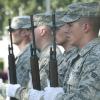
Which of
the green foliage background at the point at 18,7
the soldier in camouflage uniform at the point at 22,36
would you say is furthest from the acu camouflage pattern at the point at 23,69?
the green foliage background at the point at 18,7

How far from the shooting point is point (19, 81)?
26.2 ft

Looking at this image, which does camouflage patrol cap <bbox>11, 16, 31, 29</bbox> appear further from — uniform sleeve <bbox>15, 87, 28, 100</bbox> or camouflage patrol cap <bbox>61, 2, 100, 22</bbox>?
uniform sleeve <bbox>15, 87, 28, 100</bbox>

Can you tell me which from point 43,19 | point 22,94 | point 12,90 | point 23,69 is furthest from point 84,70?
point 23,69

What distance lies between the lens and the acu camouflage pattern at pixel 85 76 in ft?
14.9

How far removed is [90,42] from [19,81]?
3.04 meters

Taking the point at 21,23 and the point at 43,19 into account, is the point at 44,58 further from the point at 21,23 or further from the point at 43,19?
the point at 21,23

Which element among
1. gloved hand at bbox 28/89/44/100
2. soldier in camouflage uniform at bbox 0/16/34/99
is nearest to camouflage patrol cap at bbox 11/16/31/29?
soldier in camouflage uniform at bbox 0/16/34/99

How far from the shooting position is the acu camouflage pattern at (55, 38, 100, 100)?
4539mm

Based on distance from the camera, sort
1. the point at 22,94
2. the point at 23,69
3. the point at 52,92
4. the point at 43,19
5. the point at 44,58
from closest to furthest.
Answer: the point at 52,92, the point at 22,94, the point at 44,58, the point at 43,19, the point at 23,69

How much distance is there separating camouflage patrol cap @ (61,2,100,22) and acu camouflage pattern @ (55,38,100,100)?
1.29 feet

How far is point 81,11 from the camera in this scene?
5.54m

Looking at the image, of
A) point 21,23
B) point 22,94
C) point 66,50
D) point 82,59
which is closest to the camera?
point 82,59

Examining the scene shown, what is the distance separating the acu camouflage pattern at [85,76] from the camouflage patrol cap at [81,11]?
0.39 meters

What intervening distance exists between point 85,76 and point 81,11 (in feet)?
3.40
